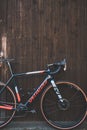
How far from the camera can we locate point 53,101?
10.8 meters

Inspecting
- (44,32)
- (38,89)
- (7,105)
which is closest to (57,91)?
(38,89)

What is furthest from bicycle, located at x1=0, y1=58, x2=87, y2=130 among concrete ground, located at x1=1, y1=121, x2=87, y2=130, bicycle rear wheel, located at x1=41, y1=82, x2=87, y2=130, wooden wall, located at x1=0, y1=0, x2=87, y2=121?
wooden wall, located at x1=0, y1=0, x2=87, y2=121

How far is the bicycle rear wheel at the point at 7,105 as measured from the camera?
10.4 metres

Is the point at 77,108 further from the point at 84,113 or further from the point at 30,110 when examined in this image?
the point at 30,110

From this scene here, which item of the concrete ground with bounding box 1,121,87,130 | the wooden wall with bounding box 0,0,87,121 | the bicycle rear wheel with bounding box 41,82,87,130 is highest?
the wooden wall with bounding box 0,0,87,121

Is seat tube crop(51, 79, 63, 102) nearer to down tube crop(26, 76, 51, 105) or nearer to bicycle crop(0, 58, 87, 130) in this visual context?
bicycle crop(0, 58, 87, 130)

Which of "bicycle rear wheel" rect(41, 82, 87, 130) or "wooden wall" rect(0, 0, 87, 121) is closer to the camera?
"bicycle rear wheel" rect(41, 82, 87, 130)

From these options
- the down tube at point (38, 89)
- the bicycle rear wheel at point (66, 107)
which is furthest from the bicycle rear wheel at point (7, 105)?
the bicycle rear wheel at point (66, 107)

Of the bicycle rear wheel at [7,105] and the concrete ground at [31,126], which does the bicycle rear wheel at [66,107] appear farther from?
the bicycle rear wheel at [7,105]

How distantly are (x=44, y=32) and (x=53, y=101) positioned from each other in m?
1.48

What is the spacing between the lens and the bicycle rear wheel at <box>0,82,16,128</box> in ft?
34.2

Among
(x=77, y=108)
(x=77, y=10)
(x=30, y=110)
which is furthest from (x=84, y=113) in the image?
(x=77, y=10)

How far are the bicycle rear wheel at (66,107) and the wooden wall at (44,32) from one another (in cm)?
35

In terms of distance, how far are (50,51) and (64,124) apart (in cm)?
157
